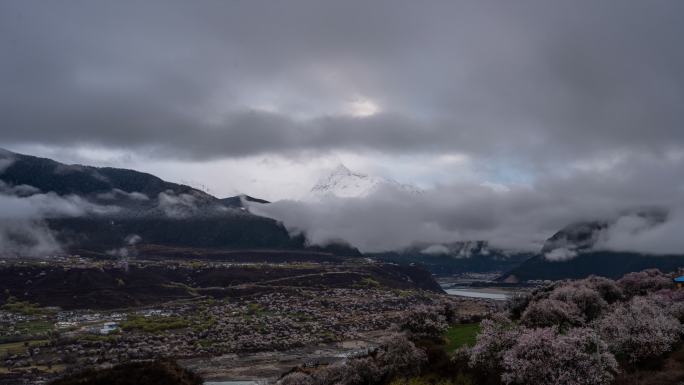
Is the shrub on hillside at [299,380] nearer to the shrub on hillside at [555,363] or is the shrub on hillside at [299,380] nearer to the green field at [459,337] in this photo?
the green field at [459,337]

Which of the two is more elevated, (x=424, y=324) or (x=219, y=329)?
(x=424, y=324)

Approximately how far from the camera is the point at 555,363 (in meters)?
26.2

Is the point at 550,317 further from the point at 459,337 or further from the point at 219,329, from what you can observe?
the point at 219,329

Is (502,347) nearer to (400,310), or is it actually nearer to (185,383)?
(185,383)

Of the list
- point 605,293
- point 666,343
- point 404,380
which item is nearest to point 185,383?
point 404,380

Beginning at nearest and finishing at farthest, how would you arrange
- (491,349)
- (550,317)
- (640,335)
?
(640,335) → (491,349) → (550,317)

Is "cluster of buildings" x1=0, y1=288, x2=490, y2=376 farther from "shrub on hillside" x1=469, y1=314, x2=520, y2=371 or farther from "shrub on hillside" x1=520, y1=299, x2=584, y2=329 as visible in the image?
"shrub on hillside" x1=469, y1=314, x2=520, y2=371

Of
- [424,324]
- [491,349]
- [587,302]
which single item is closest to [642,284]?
[587,302]

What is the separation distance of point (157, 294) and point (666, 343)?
17908 centimetres

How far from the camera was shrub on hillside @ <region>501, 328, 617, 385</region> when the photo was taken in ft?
83.6

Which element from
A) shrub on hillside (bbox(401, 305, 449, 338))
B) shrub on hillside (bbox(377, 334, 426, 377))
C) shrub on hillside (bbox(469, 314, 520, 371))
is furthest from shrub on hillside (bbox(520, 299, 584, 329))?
shrub on hillside (bbox(401, 305, 449, 338))

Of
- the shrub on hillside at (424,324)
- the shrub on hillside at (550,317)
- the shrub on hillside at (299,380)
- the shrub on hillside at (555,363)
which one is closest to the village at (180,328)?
the shrub on hillside at (424,324)

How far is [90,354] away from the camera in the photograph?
88500 mm

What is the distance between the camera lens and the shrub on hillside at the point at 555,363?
25.5m
